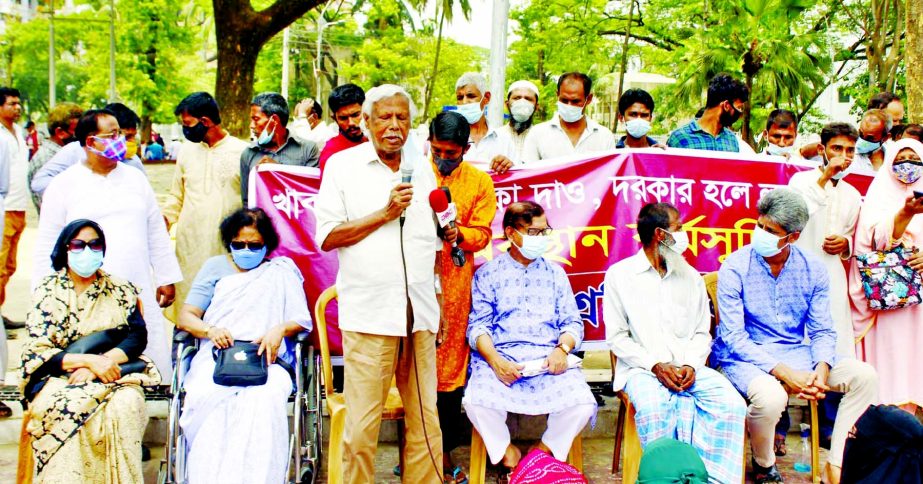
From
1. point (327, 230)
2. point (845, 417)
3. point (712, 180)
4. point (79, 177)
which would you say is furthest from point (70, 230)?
point (845, 417)

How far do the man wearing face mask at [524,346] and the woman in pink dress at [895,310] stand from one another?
1892mm

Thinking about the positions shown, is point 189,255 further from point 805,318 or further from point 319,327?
point 805,318

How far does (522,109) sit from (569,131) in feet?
1.17

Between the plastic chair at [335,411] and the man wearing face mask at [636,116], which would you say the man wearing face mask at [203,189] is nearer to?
the plastic chair at [335,411]

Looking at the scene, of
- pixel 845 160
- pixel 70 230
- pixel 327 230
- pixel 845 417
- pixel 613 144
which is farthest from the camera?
pixel 613 144

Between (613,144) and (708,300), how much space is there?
153 centimetres

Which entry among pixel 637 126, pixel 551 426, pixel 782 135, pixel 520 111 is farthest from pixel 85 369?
pixel 782 135

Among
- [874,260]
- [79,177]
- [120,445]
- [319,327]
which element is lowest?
[120,445]

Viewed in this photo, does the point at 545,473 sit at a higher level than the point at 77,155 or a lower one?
lower

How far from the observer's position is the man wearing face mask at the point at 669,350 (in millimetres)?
4148

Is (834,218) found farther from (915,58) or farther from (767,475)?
(915,58)

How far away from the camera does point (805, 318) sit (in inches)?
183

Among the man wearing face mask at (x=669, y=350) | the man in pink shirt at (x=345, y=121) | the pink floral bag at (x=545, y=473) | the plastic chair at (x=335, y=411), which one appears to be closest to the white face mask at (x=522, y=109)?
the man in pink shirt at (x=345, y=121)

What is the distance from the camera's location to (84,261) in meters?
4.13
